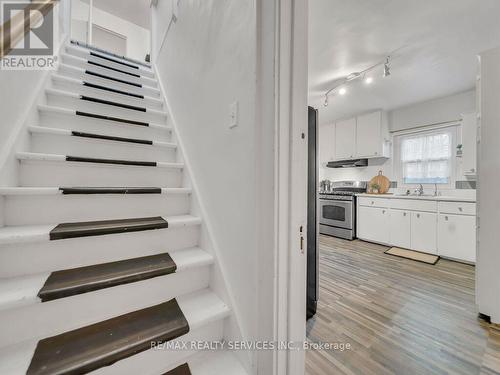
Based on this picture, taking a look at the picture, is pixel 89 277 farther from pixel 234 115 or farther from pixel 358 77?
pixel 358 77

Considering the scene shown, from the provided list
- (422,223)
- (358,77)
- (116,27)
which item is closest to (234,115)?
(358,77)

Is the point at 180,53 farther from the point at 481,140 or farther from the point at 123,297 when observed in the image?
the point at 481,140

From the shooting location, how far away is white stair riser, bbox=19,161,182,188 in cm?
116

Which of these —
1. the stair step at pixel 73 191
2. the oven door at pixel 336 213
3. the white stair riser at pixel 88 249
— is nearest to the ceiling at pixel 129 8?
the stair step at pixel 73 191

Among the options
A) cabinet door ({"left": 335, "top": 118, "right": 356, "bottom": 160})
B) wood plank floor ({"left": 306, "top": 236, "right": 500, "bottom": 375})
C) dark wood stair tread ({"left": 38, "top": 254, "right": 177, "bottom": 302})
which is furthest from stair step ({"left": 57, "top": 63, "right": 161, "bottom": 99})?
cabinet door ({"left": 335, "top": 118, "right": 356, "bottom": 160})

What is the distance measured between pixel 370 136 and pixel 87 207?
452cm

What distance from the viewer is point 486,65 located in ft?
5.17

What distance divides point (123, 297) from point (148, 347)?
0.29 meters

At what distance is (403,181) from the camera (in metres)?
3.97

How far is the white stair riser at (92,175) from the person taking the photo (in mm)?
1159

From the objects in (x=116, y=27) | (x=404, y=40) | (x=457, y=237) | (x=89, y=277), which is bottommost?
(x=457, y=237)

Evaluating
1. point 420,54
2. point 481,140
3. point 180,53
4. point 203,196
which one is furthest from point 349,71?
point 203,196

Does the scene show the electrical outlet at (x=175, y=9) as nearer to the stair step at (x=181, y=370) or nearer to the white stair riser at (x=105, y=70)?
the white stair riser at (x=105, y=70)

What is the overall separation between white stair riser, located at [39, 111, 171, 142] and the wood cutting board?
3954 mm
